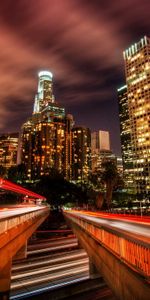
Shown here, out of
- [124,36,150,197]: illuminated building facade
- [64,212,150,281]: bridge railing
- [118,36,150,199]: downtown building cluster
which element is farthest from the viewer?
[118,36,150,199]: downtown building cluster

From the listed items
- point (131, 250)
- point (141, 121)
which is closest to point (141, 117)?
point (141, 121)

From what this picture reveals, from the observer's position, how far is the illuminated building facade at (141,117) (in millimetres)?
171750

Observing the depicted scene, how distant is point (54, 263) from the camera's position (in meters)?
32.7

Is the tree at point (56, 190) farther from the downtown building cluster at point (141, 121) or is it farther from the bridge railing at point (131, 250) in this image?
the bridge railing at point (131, 250)

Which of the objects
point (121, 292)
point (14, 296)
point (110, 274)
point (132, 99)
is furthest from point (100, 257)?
point (132, 99)

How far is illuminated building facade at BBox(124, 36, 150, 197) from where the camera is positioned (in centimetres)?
17175

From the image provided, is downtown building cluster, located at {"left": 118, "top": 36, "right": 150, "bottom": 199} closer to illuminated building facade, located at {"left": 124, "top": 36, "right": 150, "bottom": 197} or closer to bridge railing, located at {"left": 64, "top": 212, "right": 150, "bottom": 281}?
illuminated building facade, located at {"left": 124, "top": 36, "right": 150, "bottom": 197}

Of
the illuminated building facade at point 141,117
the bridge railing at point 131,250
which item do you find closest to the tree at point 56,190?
the illuminated building facade at point 141,117

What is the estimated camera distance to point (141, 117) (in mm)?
186375

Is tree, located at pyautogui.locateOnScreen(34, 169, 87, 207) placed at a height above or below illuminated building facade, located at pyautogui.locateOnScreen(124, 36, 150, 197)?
below

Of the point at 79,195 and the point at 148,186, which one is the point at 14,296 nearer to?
the point at 79,195

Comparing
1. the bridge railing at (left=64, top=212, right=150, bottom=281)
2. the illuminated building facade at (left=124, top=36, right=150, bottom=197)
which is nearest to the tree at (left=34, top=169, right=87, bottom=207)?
the illuminated building facade at (left=124, top=36, right=150, bottom=197)

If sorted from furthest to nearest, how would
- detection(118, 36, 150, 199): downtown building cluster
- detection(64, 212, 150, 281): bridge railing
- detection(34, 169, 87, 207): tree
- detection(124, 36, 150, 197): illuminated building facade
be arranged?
detection(118, 36, 150, 199): downtown building cluster → detection(124, 36, 150, 197): illuminated building facade → detection(34, 169, 87, 207): tree → detection(64, 212, 150, 281): bridge railing

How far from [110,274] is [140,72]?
20687cm
